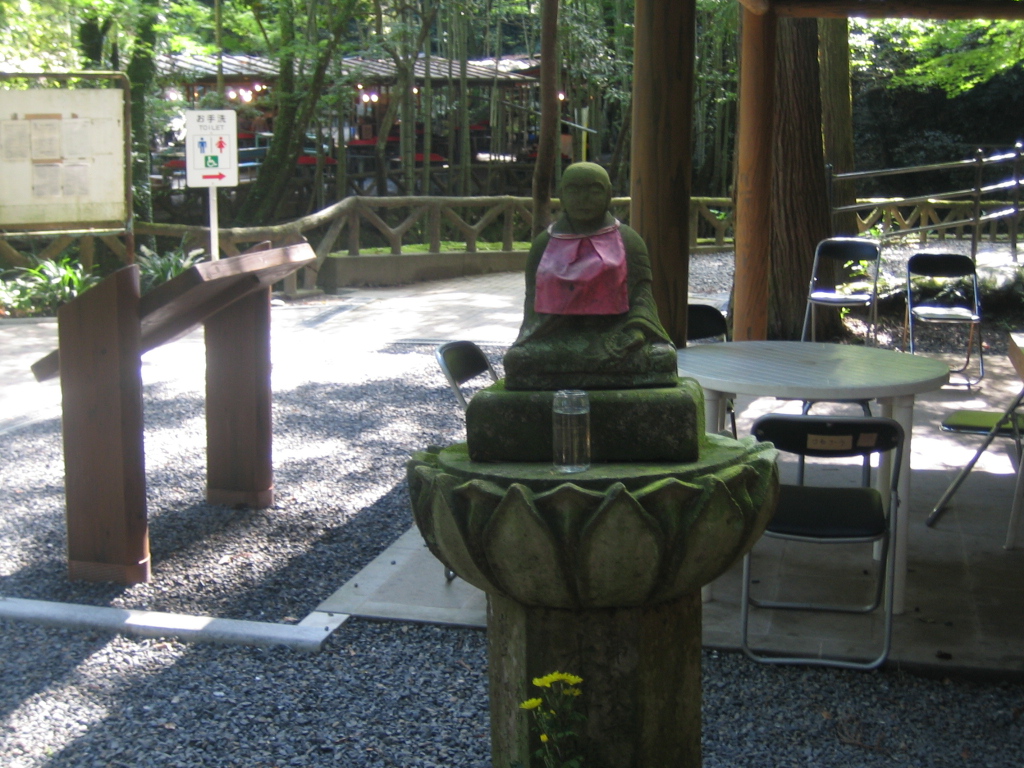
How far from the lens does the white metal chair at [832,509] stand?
3.26m

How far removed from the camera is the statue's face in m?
2.52

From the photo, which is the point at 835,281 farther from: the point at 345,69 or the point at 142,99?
the point at 345,69

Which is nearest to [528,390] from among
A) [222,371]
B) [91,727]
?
[91,727]

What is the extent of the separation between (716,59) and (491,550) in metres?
22.5

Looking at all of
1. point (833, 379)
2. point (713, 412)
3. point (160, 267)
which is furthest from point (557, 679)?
point (160, 267)

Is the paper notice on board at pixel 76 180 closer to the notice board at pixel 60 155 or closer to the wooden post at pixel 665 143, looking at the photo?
the notice board at pixel 60 155

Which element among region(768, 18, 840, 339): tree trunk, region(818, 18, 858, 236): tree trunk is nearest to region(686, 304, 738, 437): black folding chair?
region(768, 18, 840, 339): tree trunk

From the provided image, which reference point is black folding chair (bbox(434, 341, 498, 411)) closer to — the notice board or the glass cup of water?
the glass cup of water

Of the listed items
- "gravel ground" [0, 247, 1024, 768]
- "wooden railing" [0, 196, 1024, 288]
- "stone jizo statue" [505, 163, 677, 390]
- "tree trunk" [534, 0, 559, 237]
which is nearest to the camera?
"stone jizo statue" [505, 163, 677, 390]

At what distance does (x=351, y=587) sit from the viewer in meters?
4.08

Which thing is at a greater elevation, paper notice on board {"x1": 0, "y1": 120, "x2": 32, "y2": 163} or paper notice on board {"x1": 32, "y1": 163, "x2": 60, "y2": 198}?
paper notice on board {"x1": 0, "y1": 120, "x2": 32, "y2": 163}

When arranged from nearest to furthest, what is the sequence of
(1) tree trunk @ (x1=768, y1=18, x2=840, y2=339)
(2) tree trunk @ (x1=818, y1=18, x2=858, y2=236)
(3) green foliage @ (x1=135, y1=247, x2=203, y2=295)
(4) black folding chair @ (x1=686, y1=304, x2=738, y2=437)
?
(4) black folding chair @ (x1=686, y1=304, x2=738, y2=437) < (1) tree trunk @ (x1=768, y1=18, x2=840, y2=339) < (2) tree trunk @ (x1=818, y1=18, x2=858, y2=236) < (3) green foliage @ (x1=135, y1=247, x2=203, y2=295)

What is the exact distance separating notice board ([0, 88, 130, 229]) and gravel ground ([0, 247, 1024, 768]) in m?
4.08

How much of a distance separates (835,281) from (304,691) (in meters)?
6.98
